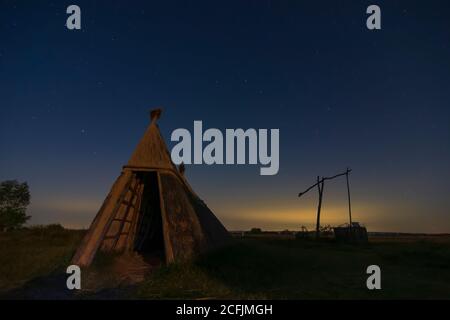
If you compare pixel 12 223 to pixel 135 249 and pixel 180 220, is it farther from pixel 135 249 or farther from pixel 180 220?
pixel 180 220

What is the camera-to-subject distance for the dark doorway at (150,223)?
13.8 metres

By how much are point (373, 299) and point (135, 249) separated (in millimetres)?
10535

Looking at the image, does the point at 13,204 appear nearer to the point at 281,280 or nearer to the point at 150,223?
the point at 150,223

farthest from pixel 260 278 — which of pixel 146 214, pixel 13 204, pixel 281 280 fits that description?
pixel 13 204

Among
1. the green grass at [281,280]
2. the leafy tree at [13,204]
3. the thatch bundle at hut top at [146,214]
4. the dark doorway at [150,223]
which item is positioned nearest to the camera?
the green grass at [281,280]

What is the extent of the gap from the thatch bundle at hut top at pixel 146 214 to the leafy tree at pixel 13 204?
34724 mm

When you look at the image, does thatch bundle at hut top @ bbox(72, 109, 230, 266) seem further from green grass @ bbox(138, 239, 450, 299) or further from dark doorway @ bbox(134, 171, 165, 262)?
green grass @ bbox(138, 239, 450, 299)

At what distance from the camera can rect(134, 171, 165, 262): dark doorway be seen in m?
13.8

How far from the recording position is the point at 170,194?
10766 mm

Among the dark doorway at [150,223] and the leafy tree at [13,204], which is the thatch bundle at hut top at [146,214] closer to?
the dark doorway at [150,223]

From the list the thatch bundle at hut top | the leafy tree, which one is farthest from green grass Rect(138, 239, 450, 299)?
the leafy tree

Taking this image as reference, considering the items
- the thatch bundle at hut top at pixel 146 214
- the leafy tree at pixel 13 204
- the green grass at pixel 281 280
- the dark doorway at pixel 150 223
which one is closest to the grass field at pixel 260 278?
the green grass at pixel 281 280

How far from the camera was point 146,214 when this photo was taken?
583 inches
